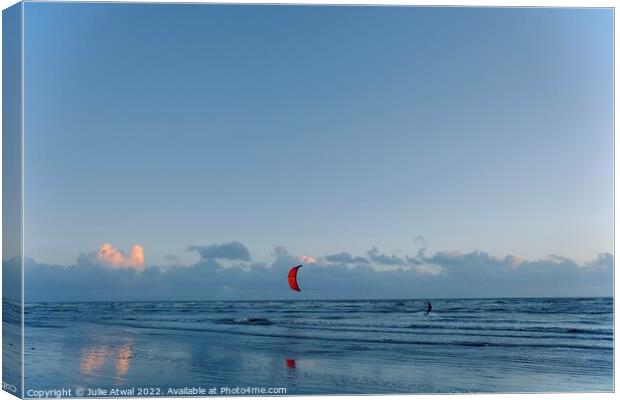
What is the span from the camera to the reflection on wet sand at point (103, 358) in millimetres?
15734

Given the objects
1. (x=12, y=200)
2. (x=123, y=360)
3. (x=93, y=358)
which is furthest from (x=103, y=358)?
(x=12, y=200)

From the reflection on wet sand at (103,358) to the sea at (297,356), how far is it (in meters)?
0.01

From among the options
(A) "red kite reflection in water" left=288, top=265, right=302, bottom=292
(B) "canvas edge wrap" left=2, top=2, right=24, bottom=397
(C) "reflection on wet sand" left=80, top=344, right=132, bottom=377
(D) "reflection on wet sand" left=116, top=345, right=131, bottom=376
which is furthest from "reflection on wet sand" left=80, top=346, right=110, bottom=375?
(A) "red kite reflection in water" left=288, top=265, right=302, bottom=292

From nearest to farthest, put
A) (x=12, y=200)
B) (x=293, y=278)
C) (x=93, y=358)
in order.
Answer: (x=12, y=200), (x=93, y=358), (x=293, y=278)

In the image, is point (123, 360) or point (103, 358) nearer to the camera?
point (103, 358)

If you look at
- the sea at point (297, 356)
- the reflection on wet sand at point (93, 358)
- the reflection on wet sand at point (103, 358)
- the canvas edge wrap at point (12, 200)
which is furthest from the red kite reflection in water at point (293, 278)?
the canvas edge wrap at point (12, 200)

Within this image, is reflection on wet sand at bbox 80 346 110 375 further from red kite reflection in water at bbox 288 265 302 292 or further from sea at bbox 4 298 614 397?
red kite reflection in water at bbox 288 265 302 292

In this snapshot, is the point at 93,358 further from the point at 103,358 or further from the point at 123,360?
the point at 123,360

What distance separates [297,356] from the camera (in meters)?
16.9

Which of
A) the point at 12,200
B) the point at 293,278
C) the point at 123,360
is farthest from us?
the point at 293,278

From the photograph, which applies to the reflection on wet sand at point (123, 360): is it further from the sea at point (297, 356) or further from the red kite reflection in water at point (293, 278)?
the red kite reflection in water at point (293, 278)

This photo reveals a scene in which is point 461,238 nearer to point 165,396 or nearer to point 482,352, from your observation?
point 482,352

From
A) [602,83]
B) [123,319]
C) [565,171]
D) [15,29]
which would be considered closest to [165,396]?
[123,319]

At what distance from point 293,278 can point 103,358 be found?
2.85 meters
